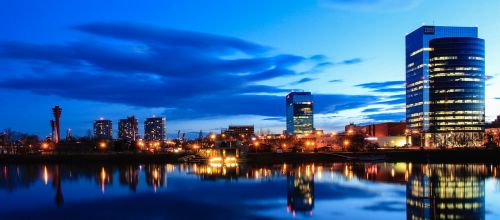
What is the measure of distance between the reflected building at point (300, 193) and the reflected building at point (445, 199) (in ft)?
27.5

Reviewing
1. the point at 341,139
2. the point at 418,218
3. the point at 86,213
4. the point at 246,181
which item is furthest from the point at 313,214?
the point at 341,139

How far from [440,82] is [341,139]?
45.9m

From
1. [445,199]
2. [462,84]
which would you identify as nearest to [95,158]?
[445,199]

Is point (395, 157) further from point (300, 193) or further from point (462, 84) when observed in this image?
point (462, 84)

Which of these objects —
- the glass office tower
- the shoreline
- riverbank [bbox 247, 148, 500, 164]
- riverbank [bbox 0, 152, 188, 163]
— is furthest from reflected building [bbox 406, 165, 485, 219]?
the glass office tower

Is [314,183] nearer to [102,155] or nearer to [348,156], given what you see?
[348,156]

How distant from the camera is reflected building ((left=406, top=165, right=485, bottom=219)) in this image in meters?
36.5

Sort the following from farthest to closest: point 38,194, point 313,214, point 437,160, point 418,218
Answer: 1. point 437,160
2. point 38,194
3. point 313,214
4. point 418,218

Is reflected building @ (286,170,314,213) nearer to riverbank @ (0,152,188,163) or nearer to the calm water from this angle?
the calm water

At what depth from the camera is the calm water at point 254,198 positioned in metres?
38.6

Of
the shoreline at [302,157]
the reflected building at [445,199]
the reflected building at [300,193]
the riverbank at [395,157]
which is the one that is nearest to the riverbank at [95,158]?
the shoreline at [302,157]

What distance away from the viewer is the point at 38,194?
54.2m

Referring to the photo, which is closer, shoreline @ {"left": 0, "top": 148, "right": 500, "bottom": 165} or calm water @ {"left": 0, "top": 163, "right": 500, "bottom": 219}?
calm water @ {"left": 0, "top": 163, "right": 500, "bottom": 219}

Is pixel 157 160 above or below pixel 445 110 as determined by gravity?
below
